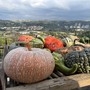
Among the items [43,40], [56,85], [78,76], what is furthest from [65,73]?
[43,40]

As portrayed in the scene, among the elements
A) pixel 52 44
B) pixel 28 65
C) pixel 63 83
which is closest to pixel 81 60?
pixel 63 83

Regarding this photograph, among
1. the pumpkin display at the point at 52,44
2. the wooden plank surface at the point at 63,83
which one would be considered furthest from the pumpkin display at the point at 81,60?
the pumpkin display at the point at 52,44

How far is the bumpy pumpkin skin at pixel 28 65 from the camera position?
142 cm

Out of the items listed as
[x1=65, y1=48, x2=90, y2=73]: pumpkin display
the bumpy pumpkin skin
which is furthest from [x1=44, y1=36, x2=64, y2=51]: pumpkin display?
the bumpy pumpkin skin

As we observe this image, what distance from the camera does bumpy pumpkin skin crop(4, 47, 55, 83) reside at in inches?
55.9

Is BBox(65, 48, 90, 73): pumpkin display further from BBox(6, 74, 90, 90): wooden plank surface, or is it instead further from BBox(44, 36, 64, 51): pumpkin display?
BBox(44, 36, 64, 51): pumpkin display

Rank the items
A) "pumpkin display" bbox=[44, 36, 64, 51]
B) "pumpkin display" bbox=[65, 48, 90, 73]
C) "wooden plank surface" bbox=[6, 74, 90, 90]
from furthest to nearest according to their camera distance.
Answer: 1. "pumpkin display" bbox=[44, 36, 64, 51]
2. "pumpkin display" bbox=[65, 48, 90, 73]
3. "wooden plank surface" bbox=[6, 74, 90, 90]

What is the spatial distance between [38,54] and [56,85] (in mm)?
269

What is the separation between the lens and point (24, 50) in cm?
154

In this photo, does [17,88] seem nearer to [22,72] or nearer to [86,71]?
[22,72]

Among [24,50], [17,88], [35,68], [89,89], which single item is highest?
[24,50]

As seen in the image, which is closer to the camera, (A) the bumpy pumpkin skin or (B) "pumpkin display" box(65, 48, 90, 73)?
(A) the bumpy pumpkin skin

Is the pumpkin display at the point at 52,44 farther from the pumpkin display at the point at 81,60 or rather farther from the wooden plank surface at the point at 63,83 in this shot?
the wooden plank surface at the point at 63,83

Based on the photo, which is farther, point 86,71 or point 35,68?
point 86,71
